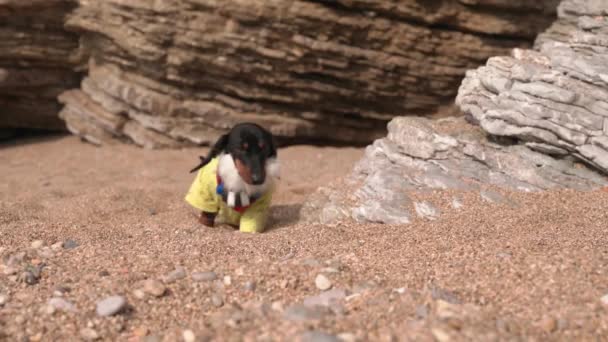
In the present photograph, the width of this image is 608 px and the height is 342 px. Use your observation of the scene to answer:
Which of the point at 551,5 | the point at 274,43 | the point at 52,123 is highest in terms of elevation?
the point at 551,5

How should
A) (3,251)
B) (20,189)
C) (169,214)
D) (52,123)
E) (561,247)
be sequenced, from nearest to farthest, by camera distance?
1. (561,247)
2. (3,251)
3. (169,214)
4. (20,189)
5. (52,123)

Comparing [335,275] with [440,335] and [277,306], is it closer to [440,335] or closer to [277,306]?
[277,306]

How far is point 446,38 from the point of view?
5.76 m

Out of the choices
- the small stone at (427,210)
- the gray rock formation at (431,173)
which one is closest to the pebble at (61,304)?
the gray rock formation at (431,173)

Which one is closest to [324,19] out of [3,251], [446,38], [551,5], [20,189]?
[446,38]

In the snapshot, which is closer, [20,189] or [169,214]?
[169,214]

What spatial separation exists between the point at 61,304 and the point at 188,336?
0.63 metres

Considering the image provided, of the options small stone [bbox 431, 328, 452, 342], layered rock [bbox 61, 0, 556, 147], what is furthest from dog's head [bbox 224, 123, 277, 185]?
layered rock [bbox 61, 0, 556, 147]

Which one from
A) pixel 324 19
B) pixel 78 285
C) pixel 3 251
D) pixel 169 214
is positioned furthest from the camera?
pixel 324 19

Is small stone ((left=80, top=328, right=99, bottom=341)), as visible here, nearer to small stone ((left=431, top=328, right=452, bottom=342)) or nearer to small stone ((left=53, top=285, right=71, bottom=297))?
small stone ((left=53, top=285, right=71, bottom=297))

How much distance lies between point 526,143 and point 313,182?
6.81 feet

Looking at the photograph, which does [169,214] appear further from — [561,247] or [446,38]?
[446,38]

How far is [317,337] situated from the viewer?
77.5 inches

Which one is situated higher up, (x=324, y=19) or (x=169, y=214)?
A: (x=324, y=19)
